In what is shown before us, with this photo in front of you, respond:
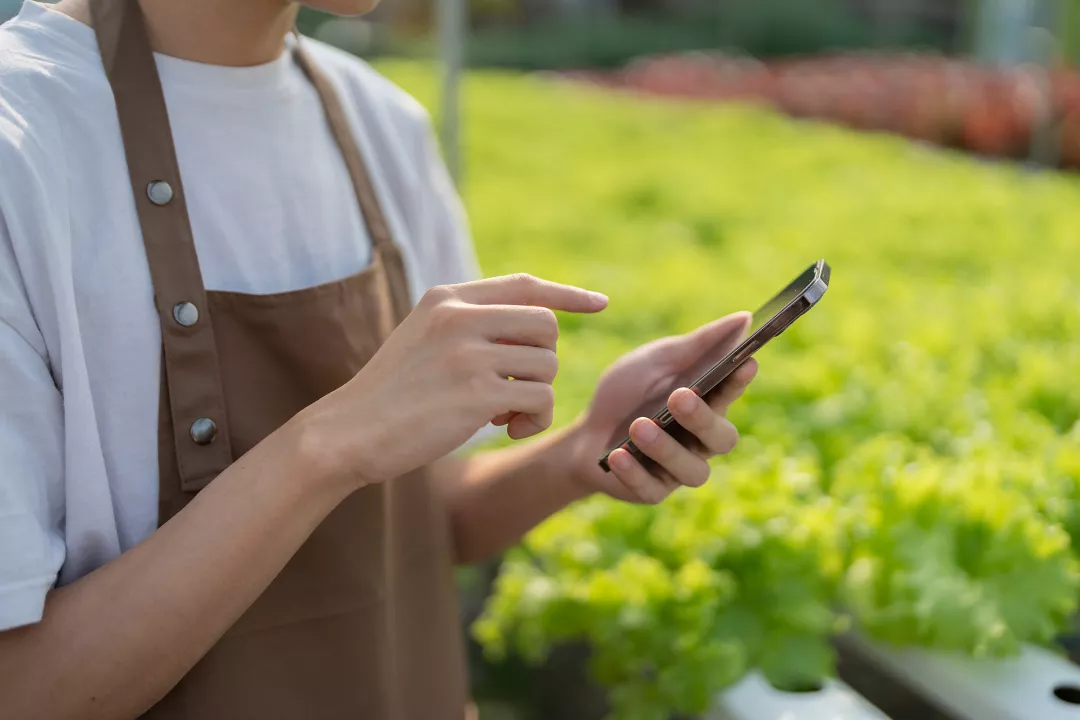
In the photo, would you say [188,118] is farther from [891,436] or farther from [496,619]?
[891,436]

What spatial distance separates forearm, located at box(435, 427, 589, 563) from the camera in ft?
4.59

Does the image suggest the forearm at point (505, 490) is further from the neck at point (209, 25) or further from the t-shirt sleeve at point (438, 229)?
the neck at point (209, 25)

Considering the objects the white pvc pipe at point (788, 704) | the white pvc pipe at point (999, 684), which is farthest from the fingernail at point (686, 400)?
the white pvc pipe at point (999, 684)

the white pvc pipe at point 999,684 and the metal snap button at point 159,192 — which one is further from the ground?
the metal snap button at point 159,192

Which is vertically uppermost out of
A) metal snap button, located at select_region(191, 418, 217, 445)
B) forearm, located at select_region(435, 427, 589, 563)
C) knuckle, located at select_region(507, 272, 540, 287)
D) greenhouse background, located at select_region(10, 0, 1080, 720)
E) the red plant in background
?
knuckle, located at select_region(507, 272, 540, 287)

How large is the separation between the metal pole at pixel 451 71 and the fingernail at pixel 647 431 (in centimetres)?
212

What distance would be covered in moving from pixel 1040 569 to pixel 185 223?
1.29m

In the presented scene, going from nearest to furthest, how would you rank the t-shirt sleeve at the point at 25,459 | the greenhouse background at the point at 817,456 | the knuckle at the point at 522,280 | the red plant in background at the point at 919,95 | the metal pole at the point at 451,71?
1. the t-shirt sleeve at the point at 25,459
2. the knuckle at the point at 522,280
3. the greenhouse background at the point at 817,456
4. the metal pole at the point at 451,71
5. the red plant in background at the point at 919,95

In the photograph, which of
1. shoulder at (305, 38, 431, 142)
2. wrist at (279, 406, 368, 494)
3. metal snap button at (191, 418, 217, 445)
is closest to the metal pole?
shoulder at (305, 38, 431, 142)

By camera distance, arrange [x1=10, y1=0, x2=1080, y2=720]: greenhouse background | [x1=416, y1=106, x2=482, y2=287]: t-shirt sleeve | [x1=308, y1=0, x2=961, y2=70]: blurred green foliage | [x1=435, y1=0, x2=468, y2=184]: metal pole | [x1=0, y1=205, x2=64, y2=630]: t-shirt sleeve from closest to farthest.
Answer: [x1=0, y1=205, x2=64, y2=630]: t-shirt sleeve
[x1=416, y1=106, x2=482, y2=287]: t-shirt sleeve
[x1=10, y1=0, x2=1080, y2=720]: greenhouse background
[x1=435, y1=0, x2=468, y2=184]: metal pole
[x1=308, y1=0, x2=961, y2=70]: blurred green foliage

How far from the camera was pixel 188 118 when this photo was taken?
118cm

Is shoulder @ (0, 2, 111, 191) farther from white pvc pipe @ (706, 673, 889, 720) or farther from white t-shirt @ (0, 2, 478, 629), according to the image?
white pvc pipe @ (706, 673, 889, 720)

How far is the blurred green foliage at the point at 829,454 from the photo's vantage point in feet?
5.52

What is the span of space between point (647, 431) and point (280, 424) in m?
0.39
